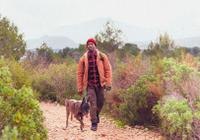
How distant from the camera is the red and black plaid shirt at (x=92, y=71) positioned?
13.2 metres

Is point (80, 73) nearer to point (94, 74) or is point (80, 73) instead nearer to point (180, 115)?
point (94, 74)

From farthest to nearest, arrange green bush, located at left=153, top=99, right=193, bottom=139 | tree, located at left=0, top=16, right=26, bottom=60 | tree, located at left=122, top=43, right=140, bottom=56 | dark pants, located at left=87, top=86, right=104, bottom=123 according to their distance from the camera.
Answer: tree, located at left=122, top=43, right=140, bottom=56
tree, located at left=0, top=16, right=26, bottom=60
dark pants, located at left=87, top=86, right=104, bottom=123
green bush, located at left=153, top=99, right=193, bottom=139

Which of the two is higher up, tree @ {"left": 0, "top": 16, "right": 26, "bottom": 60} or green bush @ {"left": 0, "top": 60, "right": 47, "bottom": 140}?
tree @ {"left": 0, "top": 16, "right": 26, "bottom": 60}

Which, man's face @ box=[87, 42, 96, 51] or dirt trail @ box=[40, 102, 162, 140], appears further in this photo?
dirt trail @ box=[40, 102, 162, 140]

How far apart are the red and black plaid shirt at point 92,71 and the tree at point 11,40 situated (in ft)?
78.3

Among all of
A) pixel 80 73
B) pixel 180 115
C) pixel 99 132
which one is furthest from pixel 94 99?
pixel 180 115

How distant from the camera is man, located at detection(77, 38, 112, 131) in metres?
13.2

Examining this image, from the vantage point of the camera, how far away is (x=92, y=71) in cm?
1323

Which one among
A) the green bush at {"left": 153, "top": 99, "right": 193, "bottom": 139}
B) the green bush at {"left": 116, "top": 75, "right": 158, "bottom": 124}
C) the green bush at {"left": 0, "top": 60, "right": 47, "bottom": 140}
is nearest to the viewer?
the green bush at {"left": 0, "top": 60, "right": 47, "bottom": 140}

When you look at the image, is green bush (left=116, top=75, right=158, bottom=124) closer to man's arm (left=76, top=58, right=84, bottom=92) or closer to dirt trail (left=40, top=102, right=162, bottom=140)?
dirt trail (left=40, top=102, right=162, bottom=140)

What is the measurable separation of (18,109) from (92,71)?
474cm

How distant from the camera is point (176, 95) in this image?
13164 millimetres

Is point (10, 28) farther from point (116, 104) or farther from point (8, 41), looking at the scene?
point (116, 104)

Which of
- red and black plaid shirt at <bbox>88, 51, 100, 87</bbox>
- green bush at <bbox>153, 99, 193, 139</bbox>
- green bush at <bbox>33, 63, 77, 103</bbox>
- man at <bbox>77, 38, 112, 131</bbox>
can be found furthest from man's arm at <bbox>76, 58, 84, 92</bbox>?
green bush at <bbox>33, 63, 77, 103</bbox>
